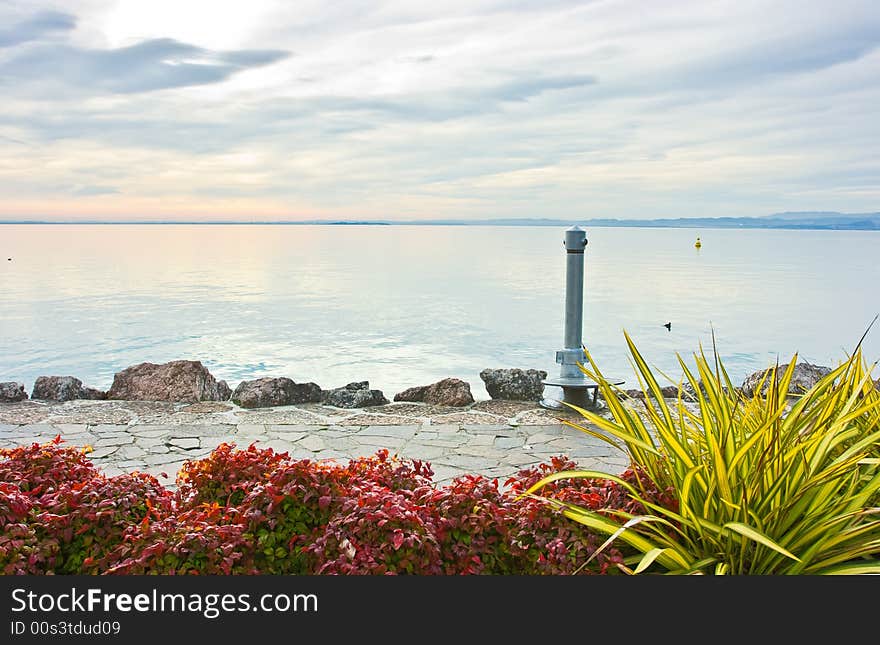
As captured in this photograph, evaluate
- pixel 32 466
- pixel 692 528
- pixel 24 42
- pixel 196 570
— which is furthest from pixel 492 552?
pixel 24 42

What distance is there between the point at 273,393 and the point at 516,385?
218cm

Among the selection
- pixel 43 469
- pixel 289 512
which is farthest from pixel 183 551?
pixel 43 469

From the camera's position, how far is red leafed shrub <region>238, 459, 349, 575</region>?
2.20m

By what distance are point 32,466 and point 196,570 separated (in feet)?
3.73

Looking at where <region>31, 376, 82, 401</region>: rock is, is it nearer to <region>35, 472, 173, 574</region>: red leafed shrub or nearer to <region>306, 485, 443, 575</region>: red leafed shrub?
<region>35, 472, 173, 574</region>: red leafed shrub

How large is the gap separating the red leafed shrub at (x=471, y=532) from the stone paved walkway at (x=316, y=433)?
1.75 metres

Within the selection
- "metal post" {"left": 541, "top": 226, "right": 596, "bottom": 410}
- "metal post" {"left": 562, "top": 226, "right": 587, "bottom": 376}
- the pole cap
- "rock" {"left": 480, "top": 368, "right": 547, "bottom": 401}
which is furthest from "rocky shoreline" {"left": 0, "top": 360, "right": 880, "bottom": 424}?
the pole cap

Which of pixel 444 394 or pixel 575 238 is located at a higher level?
pixel 575 238

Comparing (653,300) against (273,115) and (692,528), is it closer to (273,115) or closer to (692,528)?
(273,115)

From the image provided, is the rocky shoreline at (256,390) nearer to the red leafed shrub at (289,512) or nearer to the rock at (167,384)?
the rock at (167,384)

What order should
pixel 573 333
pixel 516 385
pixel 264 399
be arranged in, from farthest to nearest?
1. pixel 516 385
2. pixel 264 399
3. pixel 573 333

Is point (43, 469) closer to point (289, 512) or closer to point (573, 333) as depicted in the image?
point (289, 512)

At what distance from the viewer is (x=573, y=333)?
5.90 meters

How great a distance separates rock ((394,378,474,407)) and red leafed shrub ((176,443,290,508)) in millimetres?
3580
